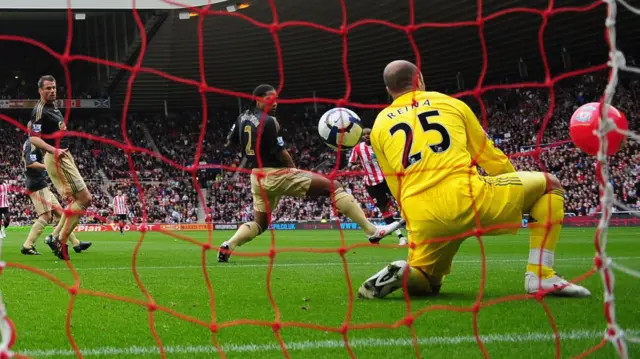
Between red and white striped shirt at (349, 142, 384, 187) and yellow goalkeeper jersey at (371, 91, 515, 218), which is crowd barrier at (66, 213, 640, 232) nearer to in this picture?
red and white striped shirt at (349, 142, 384, 187)

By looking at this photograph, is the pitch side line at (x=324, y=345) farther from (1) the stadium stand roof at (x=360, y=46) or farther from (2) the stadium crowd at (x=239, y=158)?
(1) the stadium stand roof at (x=360, y=46)

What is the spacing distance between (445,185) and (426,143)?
0.87 feet

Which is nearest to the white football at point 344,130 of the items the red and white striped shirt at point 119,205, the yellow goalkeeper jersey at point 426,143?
the yellow goalkeeper jersey at point 426,143

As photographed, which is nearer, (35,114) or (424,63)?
(35,114)

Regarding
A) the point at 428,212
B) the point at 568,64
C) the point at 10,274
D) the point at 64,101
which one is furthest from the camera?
the point at 64,101

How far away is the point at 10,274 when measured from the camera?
724 cm

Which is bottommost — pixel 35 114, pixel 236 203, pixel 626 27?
pixel 236 203

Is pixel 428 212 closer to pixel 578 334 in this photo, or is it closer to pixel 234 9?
pixel 578 334

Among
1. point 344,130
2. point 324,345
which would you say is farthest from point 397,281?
point 344,130

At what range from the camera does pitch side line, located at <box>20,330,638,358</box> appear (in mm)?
3295

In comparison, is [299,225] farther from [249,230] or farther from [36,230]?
[249,230]

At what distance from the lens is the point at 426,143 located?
443 cm

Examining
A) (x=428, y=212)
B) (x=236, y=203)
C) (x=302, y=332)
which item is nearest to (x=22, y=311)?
(x=302, y=332)

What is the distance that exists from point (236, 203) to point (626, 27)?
17.1m
